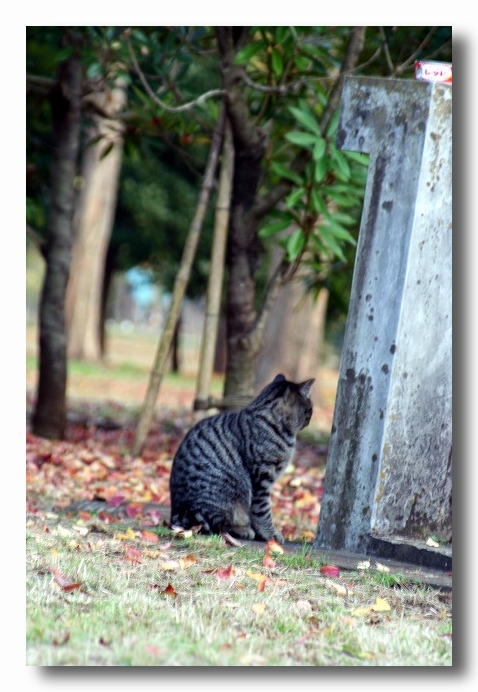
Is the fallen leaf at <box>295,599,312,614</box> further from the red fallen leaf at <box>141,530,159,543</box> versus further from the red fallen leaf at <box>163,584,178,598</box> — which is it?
the red fallen leaf at <box>141,530,159,543</box>

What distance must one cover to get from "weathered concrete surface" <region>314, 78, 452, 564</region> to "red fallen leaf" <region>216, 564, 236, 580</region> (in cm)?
60

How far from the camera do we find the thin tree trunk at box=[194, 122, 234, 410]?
6.79m

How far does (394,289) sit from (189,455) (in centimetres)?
153

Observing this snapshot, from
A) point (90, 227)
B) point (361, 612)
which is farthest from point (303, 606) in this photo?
point (90, 227)

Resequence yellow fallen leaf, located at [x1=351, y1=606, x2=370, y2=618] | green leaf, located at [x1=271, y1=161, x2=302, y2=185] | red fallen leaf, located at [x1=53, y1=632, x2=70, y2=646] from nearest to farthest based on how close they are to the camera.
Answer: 1. red fallen leaf, located at [x1=53, y1=632, x2=70, y2=646]
2. yellow fallen leaf, located at [x1=351, y1=606, x2=370, y2=618]
3. green leaf, located at [x1=271, y1=161, x2=302, y2=185]

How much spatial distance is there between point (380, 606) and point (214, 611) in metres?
0.69

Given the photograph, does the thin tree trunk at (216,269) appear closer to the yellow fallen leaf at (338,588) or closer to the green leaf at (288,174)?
the green leaf at (288,174)

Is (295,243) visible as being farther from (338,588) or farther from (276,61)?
(338,588)

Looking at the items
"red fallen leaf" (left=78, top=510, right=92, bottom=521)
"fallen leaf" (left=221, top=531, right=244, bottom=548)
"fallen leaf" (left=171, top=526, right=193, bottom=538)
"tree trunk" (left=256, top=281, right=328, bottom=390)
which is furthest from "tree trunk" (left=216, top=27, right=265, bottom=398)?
"tree trunk" (left=256, top=281, right=328, bottom=390)

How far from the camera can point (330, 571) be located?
419 centimetres

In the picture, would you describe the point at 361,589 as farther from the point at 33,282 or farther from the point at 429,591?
the point at 33,282

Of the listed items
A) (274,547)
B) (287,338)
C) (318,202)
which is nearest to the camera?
(274,547)

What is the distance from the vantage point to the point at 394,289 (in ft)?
14.2
